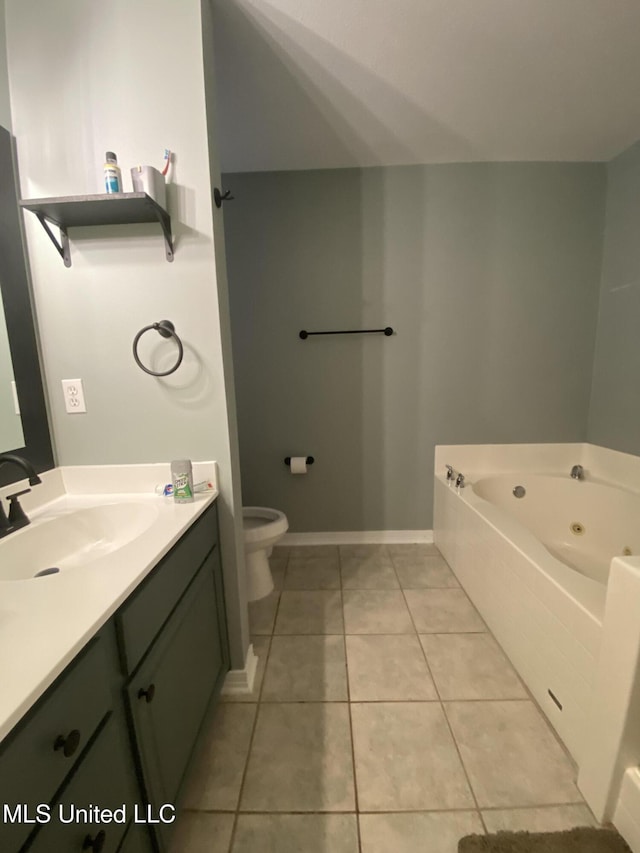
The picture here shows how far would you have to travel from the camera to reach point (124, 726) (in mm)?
658

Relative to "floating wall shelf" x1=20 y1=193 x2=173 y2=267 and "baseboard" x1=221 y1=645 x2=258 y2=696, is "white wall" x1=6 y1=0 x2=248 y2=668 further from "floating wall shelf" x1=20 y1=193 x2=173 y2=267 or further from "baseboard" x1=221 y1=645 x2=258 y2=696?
"baseboard" x1=221 y1=645 x2=258 y2=696

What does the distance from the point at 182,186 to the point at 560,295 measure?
2159 mm

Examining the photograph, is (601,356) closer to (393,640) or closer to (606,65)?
(606,65)

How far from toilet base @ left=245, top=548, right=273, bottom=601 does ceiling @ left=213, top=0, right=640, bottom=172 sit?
7.07ft

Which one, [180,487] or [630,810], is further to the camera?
[180,487]

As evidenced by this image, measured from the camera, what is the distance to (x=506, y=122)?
1599 millimetres

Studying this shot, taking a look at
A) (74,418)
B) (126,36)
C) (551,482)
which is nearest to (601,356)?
(551,482)

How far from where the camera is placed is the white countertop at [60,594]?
1.48 feet

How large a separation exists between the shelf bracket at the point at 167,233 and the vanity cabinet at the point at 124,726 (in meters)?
0.88

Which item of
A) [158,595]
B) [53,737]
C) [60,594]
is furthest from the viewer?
[158,595]

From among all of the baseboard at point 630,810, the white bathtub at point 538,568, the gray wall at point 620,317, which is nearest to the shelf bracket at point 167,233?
the white bathtub at point 538,568

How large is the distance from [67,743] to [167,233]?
124 cm

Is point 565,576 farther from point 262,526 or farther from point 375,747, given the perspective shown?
point 262,526

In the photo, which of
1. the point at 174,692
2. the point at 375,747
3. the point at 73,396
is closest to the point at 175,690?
the point at 174,692
